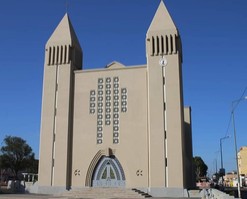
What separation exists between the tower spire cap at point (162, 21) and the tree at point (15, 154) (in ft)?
125

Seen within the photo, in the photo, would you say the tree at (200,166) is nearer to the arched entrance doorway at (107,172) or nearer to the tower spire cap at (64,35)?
the arched entrance doorway at (107,172)

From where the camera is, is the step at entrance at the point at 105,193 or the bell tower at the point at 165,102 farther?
the bell tower at the point at 165,102

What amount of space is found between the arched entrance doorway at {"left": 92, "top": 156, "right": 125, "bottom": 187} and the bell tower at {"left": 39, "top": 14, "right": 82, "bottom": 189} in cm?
329

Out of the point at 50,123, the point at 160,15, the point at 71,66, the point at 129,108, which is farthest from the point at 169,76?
the point at 50,123

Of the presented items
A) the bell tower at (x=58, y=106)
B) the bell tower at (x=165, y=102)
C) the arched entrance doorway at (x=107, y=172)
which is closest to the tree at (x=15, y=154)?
the bell tower at (x=58, y=106)

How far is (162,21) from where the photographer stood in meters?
41.7

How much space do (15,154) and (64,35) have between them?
3168 cm

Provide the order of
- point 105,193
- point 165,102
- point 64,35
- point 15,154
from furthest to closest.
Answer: point 15,154, point 64,35, point 165,102, point 105,193

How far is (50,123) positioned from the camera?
41.4 metres

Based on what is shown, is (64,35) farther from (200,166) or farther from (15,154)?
(200,166)

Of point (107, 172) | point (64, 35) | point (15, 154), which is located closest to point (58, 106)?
point (64, 35)

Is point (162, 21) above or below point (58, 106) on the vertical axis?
above

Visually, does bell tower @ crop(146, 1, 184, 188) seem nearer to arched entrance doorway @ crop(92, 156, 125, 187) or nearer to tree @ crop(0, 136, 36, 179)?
arched entrance doorway @ crop(92, 156, 125, 187)

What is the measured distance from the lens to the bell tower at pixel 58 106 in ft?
130
